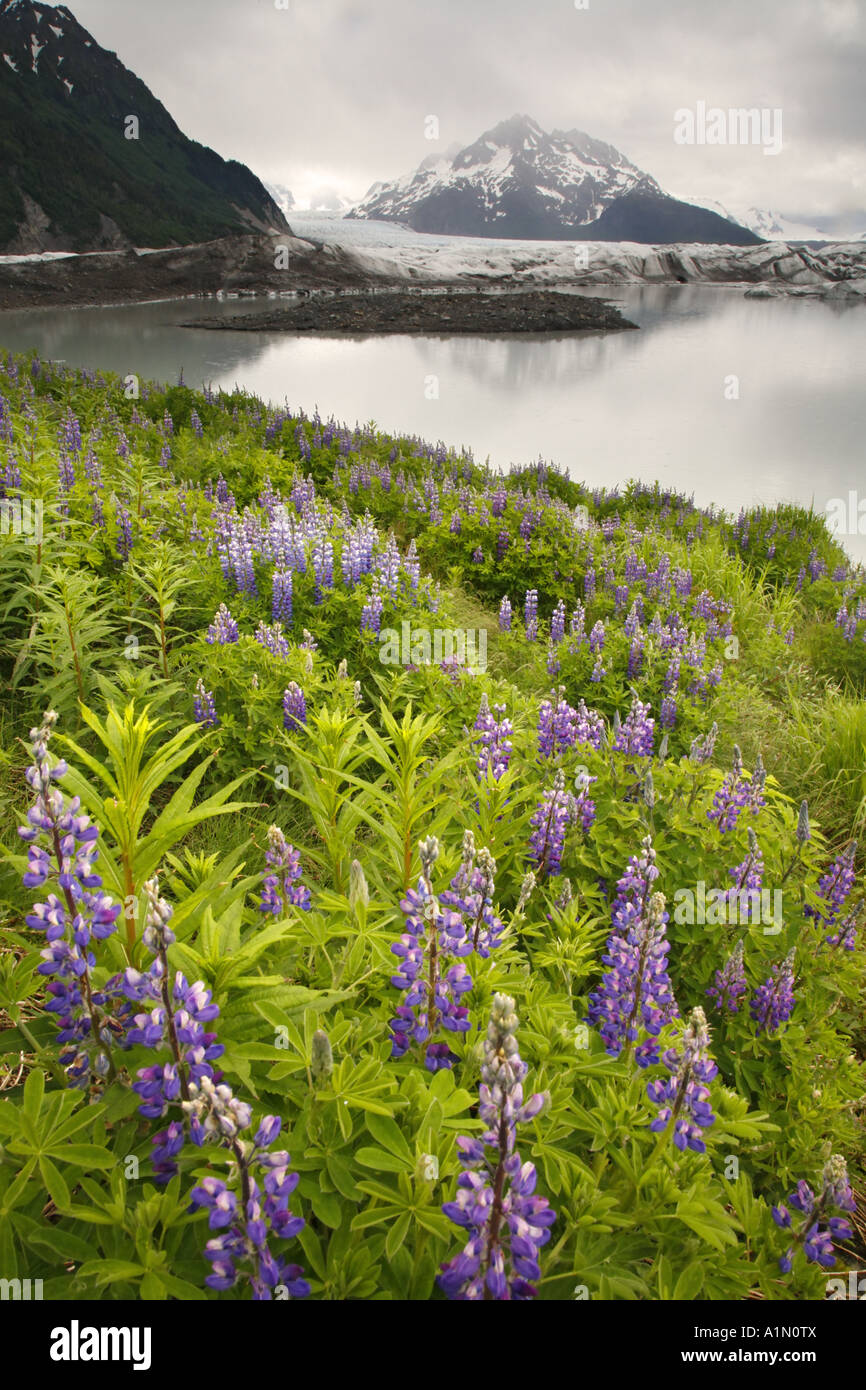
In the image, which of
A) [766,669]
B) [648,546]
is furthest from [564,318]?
[766,669]

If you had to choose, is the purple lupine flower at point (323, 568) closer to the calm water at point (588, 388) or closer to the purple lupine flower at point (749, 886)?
the purple lupine flower at point (749, 886)

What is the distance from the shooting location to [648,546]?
354 inches

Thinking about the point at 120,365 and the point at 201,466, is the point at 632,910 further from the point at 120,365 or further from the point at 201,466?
the point at 120,365

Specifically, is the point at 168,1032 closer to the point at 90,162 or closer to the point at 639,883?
the point at 639,883

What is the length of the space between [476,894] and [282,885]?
0.62m

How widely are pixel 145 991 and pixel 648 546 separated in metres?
8.64

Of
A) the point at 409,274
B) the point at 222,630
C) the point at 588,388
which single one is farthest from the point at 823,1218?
the point at 409,274

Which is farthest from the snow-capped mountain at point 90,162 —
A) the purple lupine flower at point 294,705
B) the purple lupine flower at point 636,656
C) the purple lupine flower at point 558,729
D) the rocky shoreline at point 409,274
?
the purple lupine flower at point 558,729

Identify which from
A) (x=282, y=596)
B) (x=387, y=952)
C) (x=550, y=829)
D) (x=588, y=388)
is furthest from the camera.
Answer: (x=588, y=388)

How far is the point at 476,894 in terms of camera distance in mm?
1944

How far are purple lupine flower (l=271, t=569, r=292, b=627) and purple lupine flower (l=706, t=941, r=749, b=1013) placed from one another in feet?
10.7

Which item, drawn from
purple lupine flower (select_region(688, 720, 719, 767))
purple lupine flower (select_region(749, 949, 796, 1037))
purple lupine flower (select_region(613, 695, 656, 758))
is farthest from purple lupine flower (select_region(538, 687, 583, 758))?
purple lupine flower (select_region(749, 949, 796, 1037))

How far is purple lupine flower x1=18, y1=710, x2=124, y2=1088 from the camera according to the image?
140cm

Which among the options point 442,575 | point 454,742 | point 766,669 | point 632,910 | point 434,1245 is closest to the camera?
A: point 434,1245
